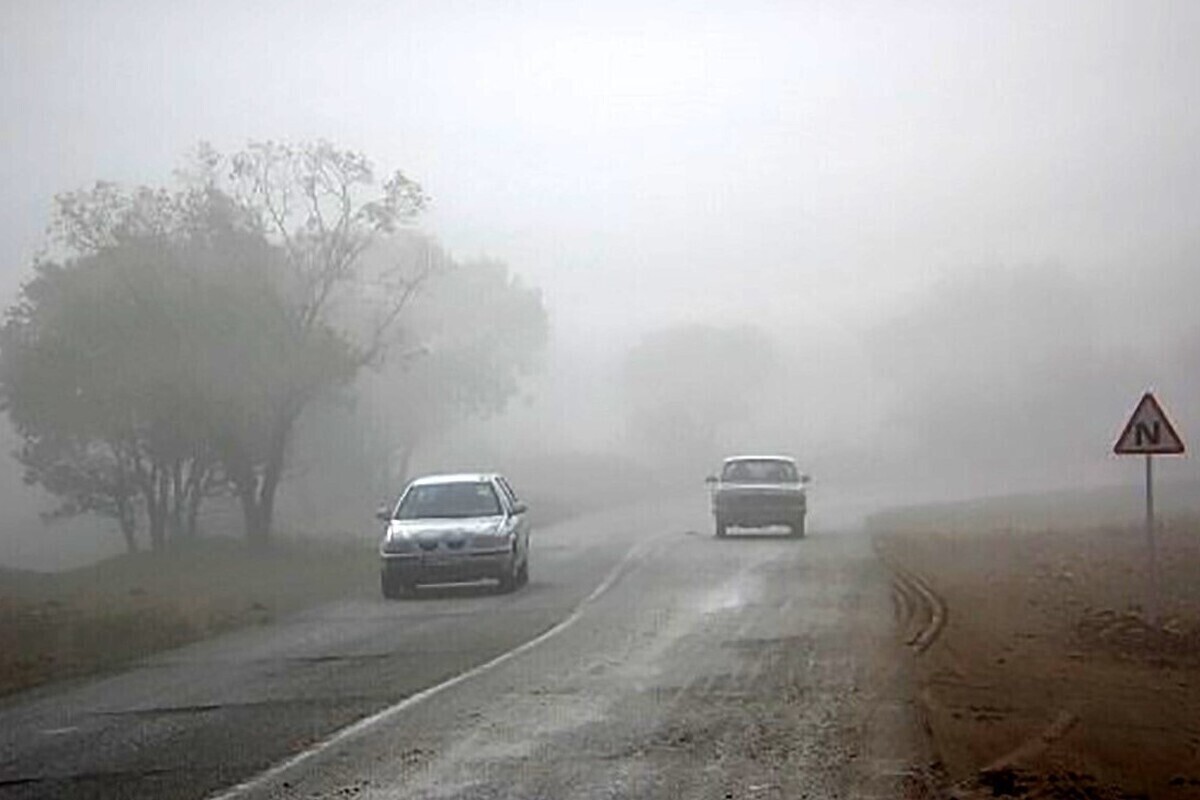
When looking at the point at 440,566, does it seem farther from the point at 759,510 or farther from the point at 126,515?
the point at 126,515

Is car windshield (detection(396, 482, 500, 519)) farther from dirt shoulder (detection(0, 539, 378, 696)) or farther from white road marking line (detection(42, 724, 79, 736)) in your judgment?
white road marking line (detection(42, 724, 79, 736))

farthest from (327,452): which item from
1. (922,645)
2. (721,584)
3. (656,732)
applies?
(656,732)

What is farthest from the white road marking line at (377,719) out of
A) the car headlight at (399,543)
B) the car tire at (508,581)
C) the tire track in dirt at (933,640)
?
the car headlight at (399,543)

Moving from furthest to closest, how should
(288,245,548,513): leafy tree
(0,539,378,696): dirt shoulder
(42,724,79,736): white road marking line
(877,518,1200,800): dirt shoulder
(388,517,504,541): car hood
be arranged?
(288,245,548,513): leafy tree, (388,517,504,541): car hood, (0,539,378,696): dirt shoulder, (42,724,79,736): white road marking line, (877,518,1200,800): dirt shoulder

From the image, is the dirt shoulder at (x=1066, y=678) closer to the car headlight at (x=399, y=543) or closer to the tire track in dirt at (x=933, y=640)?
the tire track in dirt at (x=933, y=640)

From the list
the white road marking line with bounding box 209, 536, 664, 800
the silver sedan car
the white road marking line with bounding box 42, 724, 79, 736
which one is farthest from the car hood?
the white road marking line with bounding box 42, 724, 79, 736

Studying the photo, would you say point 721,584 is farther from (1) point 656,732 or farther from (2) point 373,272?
(2) point 373,272

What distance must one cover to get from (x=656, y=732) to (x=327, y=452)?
165 feet

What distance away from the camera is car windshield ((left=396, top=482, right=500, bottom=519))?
32594mm

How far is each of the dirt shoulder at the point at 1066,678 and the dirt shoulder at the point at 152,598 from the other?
9.17 m

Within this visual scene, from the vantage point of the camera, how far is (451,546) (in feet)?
102

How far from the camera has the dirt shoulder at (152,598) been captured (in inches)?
918

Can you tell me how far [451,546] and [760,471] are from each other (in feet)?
65.1

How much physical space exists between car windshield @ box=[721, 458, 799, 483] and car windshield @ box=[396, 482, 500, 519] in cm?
1676
